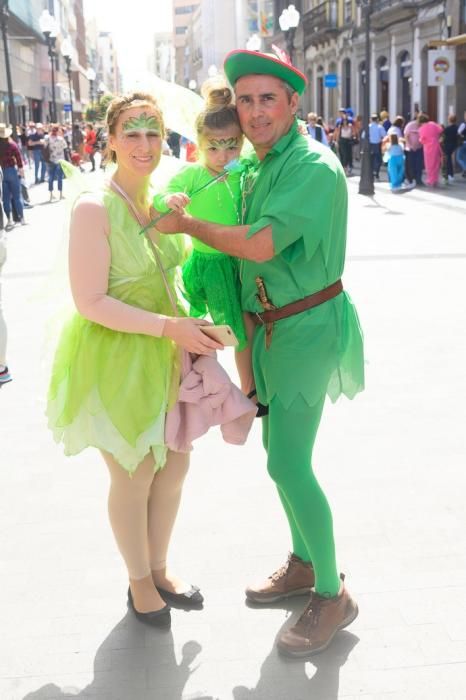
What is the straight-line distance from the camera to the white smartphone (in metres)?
2.52

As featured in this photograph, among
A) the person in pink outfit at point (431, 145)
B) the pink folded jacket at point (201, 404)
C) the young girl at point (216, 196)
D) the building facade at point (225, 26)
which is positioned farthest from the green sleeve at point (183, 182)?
the building facade at point (225, 26)

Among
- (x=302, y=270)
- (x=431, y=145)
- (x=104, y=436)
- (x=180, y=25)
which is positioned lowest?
(x=104, y=436)

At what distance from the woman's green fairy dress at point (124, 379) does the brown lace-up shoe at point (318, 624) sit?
71 centimetres

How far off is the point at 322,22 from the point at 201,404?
41.4 meters

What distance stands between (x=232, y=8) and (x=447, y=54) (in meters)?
81.3

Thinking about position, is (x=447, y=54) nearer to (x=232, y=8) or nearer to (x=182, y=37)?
(x=232, y=8)

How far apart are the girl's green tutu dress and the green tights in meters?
0.31

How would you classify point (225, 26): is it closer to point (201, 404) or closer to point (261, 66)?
point (261, 66)

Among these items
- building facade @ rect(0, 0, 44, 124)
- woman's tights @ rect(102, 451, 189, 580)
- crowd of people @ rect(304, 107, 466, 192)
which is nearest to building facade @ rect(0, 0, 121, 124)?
building facade @ rect(0, 0, 44, 124)

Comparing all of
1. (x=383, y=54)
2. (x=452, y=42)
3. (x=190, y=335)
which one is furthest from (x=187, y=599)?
(x=383, y=54)

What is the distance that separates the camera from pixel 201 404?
2.76m

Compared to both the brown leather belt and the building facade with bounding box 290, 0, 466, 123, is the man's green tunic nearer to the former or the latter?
the brown leather belt

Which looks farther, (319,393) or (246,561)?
(246,561)

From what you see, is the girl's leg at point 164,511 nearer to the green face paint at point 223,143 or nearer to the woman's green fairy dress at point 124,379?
the woman's green fairy dress at point 124,379
